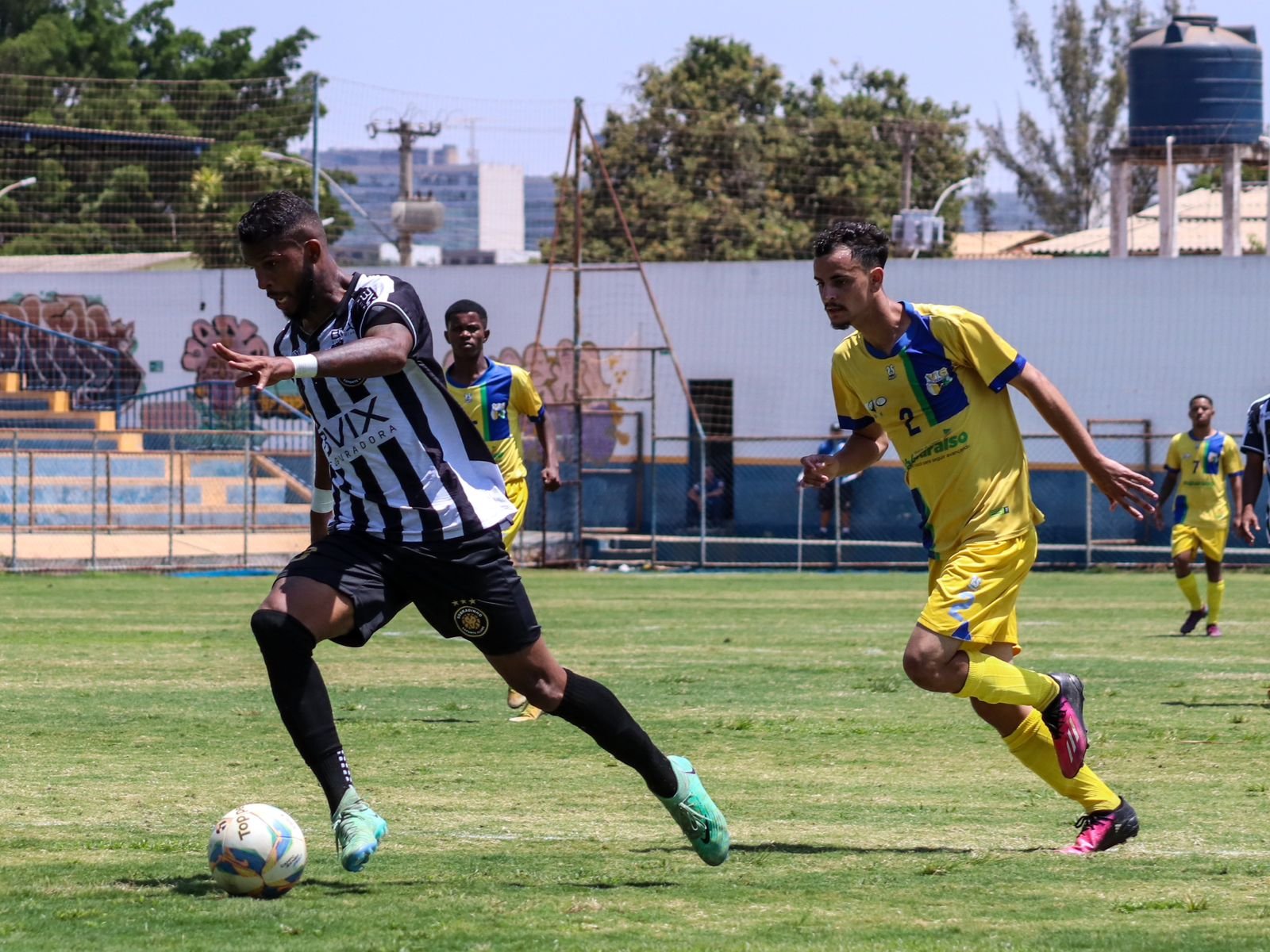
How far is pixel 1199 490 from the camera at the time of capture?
59.2 feet

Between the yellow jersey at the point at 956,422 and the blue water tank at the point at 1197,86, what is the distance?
3096 cm

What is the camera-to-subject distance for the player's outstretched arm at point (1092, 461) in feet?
21.1

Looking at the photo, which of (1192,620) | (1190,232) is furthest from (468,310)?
(1190,232)

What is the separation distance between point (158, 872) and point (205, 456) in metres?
24.2

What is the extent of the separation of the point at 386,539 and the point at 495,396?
234 inches

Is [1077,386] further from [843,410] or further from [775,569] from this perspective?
[843,410]

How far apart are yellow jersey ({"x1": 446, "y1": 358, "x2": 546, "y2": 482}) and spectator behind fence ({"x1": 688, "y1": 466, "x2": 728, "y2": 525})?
2061cm

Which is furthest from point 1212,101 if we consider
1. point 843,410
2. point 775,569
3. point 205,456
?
point 843,410

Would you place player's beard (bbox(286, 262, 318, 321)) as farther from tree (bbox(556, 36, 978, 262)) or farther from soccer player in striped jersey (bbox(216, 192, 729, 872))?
tree (bbox(556, 36, 978, 262))

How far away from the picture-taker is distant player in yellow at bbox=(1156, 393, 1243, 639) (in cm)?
1748

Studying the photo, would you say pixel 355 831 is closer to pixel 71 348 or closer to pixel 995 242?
pixel 71 348

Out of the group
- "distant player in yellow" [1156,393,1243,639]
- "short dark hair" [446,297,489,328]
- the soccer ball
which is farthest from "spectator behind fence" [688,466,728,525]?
the soccer ball

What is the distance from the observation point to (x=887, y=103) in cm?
6512

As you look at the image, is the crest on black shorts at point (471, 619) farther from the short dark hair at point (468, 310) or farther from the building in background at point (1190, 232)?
the building in background at point (1190, 232)
